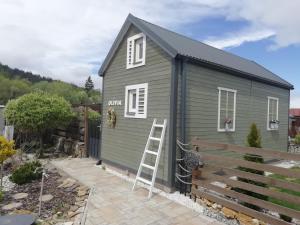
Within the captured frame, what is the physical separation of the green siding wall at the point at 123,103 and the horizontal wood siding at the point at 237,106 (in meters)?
0.74

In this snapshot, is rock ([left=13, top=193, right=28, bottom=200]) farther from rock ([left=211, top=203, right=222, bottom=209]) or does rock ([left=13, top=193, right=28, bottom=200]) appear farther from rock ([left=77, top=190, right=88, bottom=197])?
rock ([left=211, top=203, right=222, bottom=209])

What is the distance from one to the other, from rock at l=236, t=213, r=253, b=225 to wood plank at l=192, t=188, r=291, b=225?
0.10 metres

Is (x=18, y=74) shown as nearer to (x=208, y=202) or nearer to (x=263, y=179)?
(x=208, y=202)

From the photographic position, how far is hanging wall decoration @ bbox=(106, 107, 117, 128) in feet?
31.7

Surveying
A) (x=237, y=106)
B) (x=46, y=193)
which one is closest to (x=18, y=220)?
(x=46, y=193)

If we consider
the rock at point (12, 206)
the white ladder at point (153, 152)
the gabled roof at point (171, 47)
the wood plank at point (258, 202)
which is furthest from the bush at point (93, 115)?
the wood plank at point (258, 202)

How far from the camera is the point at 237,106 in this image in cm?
931

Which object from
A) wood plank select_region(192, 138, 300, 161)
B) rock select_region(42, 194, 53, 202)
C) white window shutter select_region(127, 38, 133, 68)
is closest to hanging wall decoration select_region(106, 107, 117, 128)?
white window shutter select_region(127, 38, 133, 68)

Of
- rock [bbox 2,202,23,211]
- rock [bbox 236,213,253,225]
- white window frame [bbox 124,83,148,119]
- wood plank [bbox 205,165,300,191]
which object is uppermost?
white window frame [bbox 124,83,148,119]

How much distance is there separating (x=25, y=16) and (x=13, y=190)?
7.96 m

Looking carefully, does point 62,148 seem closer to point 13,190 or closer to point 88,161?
point 88,161

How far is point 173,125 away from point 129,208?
93.9 inches

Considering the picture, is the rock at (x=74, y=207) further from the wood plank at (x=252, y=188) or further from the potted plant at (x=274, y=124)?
the potted plant at (x=274, y=124)

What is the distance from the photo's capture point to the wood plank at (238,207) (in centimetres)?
462
